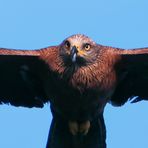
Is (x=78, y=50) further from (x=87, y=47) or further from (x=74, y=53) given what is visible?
(x=87, y=47)

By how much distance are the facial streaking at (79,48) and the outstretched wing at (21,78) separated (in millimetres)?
803

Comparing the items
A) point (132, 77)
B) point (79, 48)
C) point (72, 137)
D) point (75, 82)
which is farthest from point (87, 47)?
point (72, 137)

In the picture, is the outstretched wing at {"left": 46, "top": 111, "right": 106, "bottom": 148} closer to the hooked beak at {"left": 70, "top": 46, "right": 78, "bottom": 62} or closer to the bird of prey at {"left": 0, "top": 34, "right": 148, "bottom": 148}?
the bird of prey at {"left": 0, "top": 34, "right": 148, "bottom": 148}

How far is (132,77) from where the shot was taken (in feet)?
60.7

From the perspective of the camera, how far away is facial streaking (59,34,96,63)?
17.0 metres

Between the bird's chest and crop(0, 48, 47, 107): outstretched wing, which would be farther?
crop(0, 48, 47, 107): outstretched wing

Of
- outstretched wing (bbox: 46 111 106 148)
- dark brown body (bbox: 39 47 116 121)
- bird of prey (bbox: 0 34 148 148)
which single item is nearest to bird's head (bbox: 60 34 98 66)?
bird of prey (bbox: 0 34 148 148)

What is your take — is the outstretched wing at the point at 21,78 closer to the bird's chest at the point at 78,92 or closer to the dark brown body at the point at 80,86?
the dark brown body at the point at 80,86

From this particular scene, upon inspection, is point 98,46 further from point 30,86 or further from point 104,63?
point 30,86

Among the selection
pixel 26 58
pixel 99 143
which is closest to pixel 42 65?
pixel 26 58

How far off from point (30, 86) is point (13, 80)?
0.35 metres

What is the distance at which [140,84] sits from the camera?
18750 mm

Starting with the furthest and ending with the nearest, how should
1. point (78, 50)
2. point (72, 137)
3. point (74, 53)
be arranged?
point (72, 137) → point (78, 50) → point (74, 53)

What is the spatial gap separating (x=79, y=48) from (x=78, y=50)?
0.06 m
